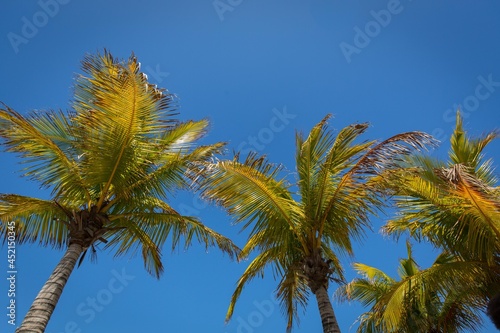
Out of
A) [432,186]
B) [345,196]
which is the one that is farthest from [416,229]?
[345,196]

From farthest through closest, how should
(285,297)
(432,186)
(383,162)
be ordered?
(285,297)
(432,186)
(383,162)

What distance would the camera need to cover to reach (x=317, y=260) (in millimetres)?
8969

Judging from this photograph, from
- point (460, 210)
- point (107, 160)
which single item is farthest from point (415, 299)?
point (107, 160)

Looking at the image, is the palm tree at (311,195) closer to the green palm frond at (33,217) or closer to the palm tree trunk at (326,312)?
the palm tree trunk at (326,312)

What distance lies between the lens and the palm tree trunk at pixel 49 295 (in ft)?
21.5

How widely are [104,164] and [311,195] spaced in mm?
4349

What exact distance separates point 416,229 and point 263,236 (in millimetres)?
4075

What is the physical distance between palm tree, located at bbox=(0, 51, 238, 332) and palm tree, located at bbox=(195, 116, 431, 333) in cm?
120

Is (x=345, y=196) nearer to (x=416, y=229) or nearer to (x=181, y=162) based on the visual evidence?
(x=416, y=229)

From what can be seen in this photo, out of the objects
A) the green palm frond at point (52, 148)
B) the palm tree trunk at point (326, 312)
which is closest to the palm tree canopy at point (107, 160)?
the green palm frond at point (52, 148)

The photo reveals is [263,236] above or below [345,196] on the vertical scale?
below

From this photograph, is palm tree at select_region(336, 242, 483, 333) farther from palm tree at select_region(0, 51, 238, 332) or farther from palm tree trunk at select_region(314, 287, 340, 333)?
palm tree at select_region(0, 51, 238, 332)

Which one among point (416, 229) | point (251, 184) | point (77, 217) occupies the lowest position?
point (77, 217)

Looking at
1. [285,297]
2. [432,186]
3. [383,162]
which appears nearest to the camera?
[383,162]
